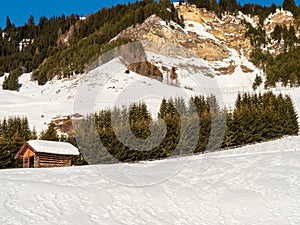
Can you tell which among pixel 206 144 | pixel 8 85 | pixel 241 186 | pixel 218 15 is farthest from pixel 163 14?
pixel 241 186

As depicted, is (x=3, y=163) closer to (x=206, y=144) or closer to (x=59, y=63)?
(x=206, y=144)

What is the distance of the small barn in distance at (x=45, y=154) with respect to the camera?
38.6 metres

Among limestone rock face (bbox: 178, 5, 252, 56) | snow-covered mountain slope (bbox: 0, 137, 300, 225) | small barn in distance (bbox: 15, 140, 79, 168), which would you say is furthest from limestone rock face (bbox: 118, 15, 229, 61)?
snow-covered mountain slope (bbox: 0, 137, 300, 225)

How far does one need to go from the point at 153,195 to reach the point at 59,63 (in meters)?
127

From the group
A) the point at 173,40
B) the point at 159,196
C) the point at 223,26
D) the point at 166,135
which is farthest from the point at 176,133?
the point at 223,26

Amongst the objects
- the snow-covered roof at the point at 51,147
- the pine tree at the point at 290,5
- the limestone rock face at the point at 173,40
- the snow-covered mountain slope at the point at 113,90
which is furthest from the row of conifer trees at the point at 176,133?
the pine tree at the point at 290,5

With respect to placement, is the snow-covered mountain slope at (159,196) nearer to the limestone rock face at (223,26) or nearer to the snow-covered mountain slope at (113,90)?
the snow-covered mountain slope at (113,90)

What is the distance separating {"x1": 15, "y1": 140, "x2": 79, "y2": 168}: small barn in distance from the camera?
38.6 m

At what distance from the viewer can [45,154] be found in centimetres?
3916

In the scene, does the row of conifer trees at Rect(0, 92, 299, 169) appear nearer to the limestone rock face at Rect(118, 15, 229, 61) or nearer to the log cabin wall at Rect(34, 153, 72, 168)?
the log cabin wall at Rect(34, 153, 72, 168)

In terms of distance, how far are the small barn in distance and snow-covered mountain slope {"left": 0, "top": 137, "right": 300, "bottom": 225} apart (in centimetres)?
1008

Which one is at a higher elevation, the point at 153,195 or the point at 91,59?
the point at 91,59

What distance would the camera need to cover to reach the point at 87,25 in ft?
586

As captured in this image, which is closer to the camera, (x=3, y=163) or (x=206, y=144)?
(x=3, y=163)
